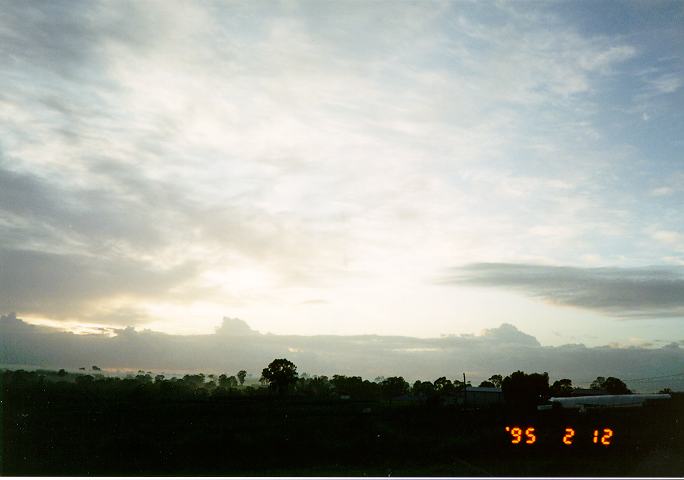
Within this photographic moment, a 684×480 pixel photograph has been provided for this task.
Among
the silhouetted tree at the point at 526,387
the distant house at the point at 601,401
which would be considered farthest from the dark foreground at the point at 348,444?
the silhouetted tree at the point at 526,387

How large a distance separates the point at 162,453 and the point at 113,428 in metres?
23.1

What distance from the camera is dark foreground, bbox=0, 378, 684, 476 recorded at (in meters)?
23.7

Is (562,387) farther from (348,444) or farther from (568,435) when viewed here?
(568,435)

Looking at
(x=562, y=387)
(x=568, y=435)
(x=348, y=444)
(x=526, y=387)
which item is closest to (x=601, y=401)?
(x=348, y=444)

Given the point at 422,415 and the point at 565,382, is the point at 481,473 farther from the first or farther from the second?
the point at 565,382

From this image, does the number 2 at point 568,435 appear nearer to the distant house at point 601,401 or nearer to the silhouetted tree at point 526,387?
the distant house at point 601,401

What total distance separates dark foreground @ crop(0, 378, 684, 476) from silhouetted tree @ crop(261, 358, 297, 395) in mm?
56650

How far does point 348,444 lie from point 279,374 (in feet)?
322

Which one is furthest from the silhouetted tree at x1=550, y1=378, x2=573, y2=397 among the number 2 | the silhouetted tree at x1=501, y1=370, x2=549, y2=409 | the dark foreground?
the number 2

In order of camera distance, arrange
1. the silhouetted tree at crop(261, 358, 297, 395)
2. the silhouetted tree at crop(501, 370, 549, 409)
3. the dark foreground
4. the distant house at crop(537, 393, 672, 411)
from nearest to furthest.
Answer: the dark foreground, the distant house at crop(537, 393, 672, 411), the silhouetted tree at crop(501, 370, 549, 409), the silhouetted tree at crop(261, 358, 297, 395)

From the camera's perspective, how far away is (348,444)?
156 feet

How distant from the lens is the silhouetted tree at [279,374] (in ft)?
463

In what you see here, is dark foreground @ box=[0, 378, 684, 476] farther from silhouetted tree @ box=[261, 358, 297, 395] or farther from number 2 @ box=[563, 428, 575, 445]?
silhouetted tree @ box=[261, 358, 297, 395]

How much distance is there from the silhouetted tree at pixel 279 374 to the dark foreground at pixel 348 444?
56.6 m
